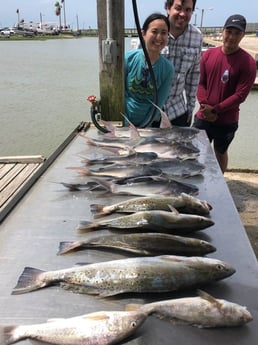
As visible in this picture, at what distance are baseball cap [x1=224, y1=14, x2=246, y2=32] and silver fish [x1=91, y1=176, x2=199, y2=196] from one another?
→ 2730 millimetres

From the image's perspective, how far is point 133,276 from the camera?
64.2 inches

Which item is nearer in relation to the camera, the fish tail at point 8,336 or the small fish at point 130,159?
the fish tail at point 8,336

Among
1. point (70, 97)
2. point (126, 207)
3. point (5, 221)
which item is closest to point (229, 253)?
point (126, 207)

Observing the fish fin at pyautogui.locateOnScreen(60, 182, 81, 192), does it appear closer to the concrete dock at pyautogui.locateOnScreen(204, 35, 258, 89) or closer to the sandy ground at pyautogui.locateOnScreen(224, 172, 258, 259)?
the sandy ground at pyautogui.locateOnScreen(224, 172, 258, 259)

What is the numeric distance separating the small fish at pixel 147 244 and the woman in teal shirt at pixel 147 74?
2.36 meters

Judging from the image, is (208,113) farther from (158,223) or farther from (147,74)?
(158,223)

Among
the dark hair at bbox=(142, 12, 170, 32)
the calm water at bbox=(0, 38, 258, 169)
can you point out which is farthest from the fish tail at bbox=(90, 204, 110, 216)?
the calm water at bbox=(0, 38, 258, 169)

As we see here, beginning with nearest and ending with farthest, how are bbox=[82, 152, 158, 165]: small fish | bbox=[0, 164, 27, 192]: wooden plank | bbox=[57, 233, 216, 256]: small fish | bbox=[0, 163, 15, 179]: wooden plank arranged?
bbox=[57, 233, 216, 256]: small fish → bbox=[82, 152, 158, 165]: small fish → bbox=[0, 164, 27, 192]: wooden plank → bbox=[0, 163, 15, 179]: wooden plank

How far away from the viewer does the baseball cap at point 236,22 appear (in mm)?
4383

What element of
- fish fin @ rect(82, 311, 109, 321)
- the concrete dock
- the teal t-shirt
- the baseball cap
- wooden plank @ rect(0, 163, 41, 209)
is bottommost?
the concrete dock

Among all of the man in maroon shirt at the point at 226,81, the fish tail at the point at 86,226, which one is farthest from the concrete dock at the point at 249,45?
the fish tail at the point at 86,226

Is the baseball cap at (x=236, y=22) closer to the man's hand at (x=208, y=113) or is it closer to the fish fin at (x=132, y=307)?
the man's hand at (x=208, y=113)

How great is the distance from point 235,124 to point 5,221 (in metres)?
3.71

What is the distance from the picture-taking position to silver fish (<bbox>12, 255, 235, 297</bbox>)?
1610 millimetres
